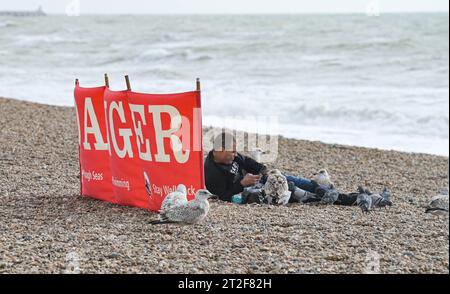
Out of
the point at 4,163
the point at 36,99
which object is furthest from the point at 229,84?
the point at 4,163

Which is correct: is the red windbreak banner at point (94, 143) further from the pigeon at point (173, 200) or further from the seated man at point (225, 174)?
the pigeon at point (173, 200)

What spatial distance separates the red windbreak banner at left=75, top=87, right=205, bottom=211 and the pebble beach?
0.71ft

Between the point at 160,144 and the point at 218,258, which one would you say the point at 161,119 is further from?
the point at 218,258

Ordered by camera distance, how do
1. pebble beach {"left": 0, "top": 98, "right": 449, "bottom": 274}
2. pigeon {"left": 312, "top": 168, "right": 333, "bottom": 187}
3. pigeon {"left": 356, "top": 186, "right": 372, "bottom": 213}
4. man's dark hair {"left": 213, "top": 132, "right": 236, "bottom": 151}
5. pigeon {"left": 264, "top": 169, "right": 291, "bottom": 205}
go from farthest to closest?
pigeon {"left": 312, "top": 168, "right": 333, "bottom": 187}, man's dark hair {"left": 213, "top": 132, "right": 236, "bottom": 151}, pigeon {"left": 264, "top": 169, "right": 291, "bottom": 205}, pigeon {"left": 356, "top": 186, "right": 372, "bottom": 213}, pebble beach {"left": 0, "top": 98, "right": 449, "bottom": 274}

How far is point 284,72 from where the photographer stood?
1082 inches

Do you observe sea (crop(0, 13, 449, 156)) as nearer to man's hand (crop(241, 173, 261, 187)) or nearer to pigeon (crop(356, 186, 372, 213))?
pigeon (crop(356, 186, 372, 213))

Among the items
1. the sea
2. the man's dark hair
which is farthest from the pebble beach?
the sea

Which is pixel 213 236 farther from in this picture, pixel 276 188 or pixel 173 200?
pixel 276 188

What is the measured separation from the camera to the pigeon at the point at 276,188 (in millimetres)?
7176

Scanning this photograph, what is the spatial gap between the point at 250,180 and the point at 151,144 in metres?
1.17

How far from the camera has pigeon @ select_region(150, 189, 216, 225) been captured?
6.14 m

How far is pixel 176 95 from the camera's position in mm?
6363

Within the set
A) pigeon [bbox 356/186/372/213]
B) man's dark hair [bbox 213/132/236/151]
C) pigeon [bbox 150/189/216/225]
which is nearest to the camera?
pigeon [bbox 150/189/216/225]

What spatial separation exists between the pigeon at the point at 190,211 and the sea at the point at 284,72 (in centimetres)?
729
